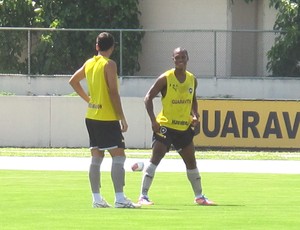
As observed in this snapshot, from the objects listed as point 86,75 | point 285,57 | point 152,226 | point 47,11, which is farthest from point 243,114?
point 152,226

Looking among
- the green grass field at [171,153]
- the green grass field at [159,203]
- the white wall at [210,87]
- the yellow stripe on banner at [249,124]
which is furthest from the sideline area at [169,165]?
the white wall at [210,87]

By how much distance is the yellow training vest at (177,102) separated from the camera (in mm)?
13203

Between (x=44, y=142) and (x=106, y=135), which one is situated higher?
(x=106, y=135)

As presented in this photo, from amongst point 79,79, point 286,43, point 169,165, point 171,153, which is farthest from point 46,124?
point 79,79

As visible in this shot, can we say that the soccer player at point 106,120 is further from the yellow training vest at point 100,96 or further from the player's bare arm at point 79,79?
the player's bare arm at point 79,79

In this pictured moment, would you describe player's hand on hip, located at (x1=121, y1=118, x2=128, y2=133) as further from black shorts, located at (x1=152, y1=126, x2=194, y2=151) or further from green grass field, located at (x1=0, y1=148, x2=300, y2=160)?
green grass field, located at (x1=0, y1=148, x2=300, y2=160)

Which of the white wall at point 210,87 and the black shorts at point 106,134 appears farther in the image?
the white wall at point 210,87

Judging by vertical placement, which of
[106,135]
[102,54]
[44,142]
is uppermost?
[102,54]

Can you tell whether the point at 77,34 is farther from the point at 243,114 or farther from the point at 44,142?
the point at 243,114

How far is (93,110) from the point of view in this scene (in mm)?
12352

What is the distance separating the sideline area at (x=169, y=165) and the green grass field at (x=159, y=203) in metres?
1.32

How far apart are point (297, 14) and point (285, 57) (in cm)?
143

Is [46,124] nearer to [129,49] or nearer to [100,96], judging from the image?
[129,49]

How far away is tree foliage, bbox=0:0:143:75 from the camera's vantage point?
29.8 meters
